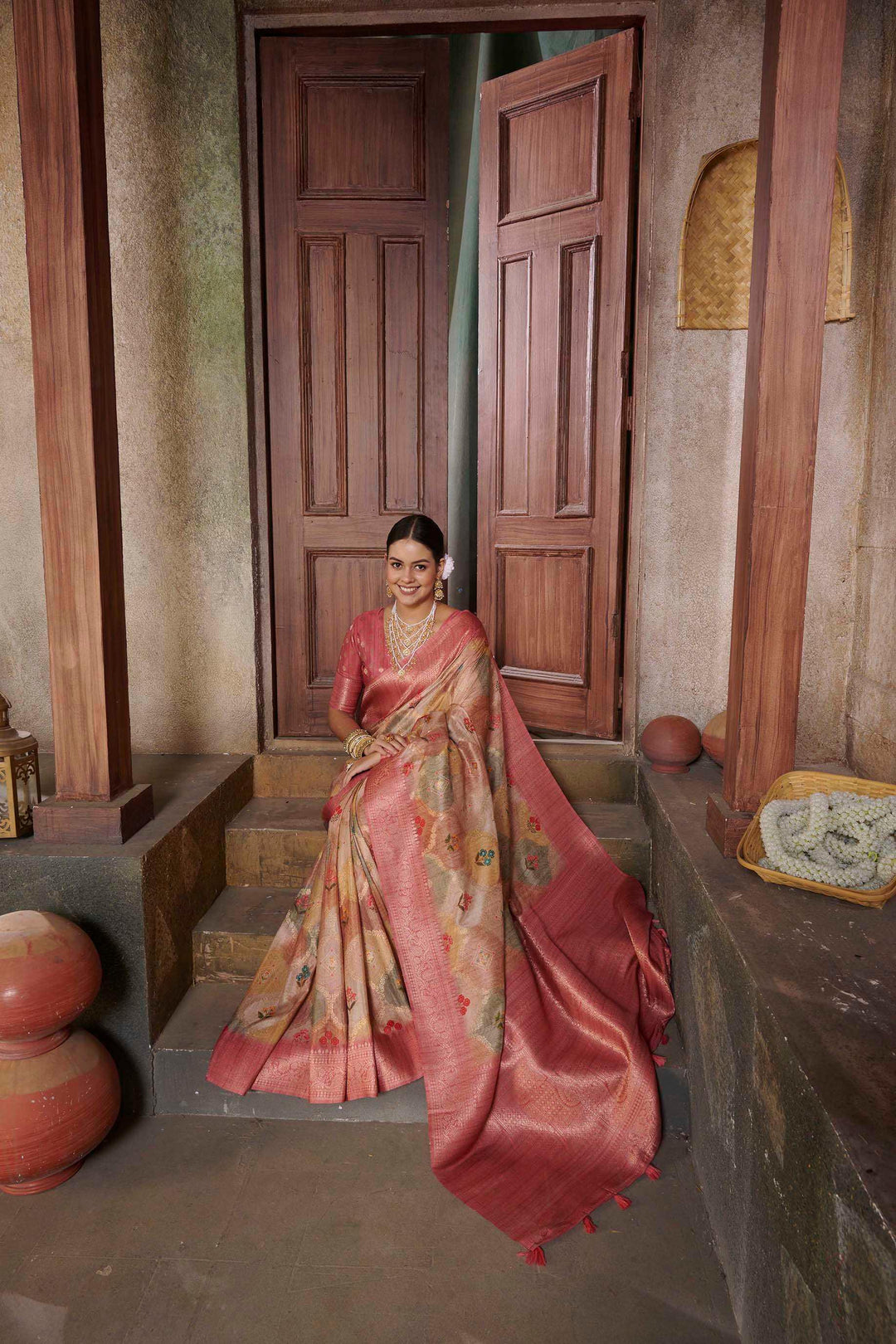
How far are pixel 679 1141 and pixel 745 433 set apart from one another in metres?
1.98

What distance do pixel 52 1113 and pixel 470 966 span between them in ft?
3.70

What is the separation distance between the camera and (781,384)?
8.36ft

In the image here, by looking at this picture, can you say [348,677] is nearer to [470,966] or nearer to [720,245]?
[470,966]

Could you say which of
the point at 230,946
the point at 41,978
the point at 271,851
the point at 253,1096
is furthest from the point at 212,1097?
the point at 271,851

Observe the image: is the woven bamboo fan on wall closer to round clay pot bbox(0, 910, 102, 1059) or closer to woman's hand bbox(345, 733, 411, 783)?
woman's hand bbox(345, 733, 411, 783)

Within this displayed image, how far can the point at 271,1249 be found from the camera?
2.22 meters

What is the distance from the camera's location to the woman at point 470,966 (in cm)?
247

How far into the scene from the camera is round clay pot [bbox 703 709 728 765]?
345 centimetres

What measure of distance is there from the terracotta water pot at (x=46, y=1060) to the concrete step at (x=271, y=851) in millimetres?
989

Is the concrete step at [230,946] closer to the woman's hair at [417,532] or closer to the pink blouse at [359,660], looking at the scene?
the pink blouse at [359,660]

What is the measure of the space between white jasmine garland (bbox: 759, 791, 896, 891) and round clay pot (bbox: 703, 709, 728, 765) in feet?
3.03

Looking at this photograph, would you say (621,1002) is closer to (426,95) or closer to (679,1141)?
(679,1141)

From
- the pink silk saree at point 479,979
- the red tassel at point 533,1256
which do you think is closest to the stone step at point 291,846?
the pink silk saree at point 479,979

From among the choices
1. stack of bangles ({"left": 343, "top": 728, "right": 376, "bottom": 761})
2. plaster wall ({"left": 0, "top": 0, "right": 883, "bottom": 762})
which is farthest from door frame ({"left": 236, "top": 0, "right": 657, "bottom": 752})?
stack of bangles ({"left": 343, "top": 728, "right": 376, "bottom": 761})
